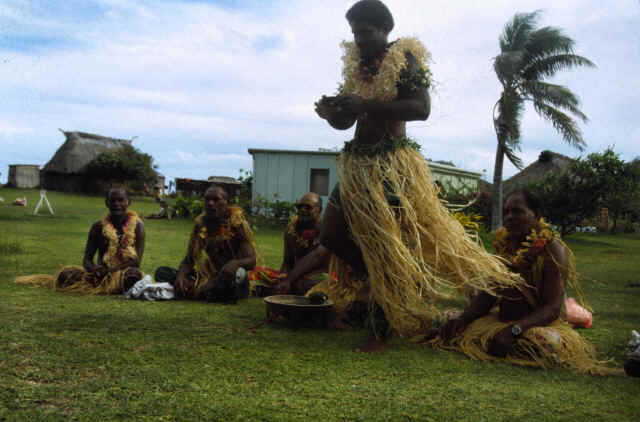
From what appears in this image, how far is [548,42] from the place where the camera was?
725 inches

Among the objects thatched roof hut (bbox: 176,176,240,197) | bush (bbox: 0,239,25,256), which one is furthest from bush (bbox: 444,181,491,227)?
bush (bbox: 0,239,25,256)

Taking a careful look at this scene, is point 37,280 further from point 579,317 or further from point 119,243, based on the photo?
point 579,317

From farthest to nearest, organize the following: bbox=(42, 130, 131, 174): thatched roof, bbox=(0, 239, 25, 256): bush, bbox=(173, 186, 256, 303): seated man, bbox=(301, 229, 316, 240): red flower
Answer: bbox=(42, 130, 131, 174): thatched roof, bbox=(0, 239, 25, 256): bush, bbox=(301, 229, 316, 240): red flower, bbox=(173, 186, 256, 303): seated man

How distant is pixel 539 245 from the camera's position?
3.07 m

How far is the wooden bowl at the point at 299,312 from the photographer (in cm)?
349

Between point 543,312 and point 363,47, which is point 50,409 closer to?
point 363,47

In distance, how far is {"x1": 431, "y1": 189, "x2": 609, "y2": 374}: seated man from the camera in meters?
2.91

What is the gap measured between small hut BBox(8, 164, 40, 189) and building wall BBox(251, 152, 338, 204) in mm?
20897

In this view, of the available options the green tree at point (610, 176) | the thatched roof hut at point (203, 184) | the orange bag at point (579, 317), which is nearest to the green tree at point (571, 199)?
the green tree at point (610, 176)

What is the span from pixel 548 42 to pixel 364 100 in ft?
60.8

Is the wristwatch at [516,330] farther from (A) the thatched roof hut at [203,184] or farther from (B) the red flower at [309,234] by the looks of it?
(A) the thatched roof hut at [203,184]

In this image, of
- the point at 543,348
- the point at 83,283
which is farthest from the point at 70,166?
the point at 543,348

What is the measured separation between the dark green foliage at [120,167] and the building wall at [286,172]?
52.7 ft

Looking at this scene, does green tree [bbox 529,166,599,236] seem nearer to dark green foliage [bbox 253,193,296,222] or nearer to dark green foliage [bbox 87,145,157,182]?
dark green foliage [bbox 253,193,296,222]
